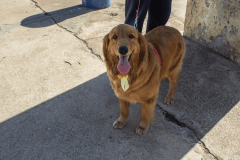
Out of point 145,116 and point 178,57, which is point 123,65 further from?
point 178,57

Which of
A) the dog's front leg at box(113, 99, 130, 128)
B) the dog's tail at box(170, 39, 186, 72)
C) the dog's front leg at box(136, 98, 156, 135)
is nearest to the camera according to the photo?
the dog's front leg at box(136, 98, 156, 135)

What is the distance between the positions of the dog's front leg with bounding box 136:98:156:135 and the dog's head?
516 millimetres

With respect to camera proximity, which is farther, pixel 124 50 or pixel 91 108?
pixel 91 108

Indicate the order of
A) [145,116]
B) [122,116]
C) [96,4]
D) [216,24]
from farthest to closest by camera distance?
[96,4] < [216,24] < [122,116] < [145,116]

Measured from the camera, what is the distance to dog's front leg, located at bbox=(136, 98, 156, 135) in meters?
2.30

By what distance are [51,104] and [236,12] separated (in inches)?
137

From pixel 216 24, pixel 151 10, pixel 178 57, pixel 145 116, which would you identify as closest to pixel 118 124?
pixel 145 116

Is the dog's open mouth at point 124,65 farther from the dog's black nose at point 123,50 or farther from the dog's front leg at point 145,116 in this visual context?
the dog's front leg at point 145,116

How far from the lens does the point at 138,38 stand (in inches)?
78.8

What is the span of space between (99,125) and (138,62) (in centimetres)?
105

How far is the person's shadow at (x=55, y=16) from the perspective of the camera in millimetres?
5243

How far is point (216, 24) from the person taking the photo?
376 cm

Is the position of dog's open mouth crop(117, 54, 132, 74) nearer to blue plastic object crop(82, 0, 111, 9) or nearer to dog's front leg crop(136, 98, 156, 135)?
dog's front leg crop(136, 98, 156, 135)

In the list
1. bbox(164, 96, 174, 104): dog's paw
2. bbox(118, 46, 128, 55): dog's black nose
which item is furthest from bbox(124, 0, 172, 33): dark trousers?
bbox(118, 46, 128, 55): dog's black nose
